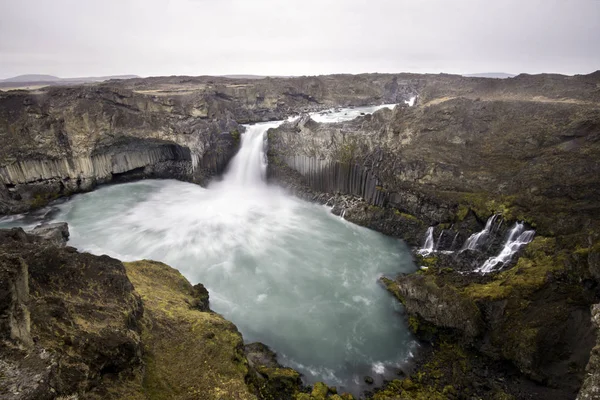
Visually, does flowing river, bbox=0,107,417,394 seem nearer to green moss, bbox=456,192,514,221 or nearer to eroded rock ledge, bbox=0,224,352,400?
eroded rock ledge, bbox=0,224,352,400

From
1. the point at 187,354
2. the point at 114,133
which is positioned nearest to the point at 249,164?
the point at 114,133

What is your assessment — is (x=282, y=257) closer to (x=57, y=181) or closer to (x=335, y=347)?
(x=335, y=347)

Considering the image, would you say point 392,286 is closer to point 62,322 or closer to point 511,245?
point 511,245

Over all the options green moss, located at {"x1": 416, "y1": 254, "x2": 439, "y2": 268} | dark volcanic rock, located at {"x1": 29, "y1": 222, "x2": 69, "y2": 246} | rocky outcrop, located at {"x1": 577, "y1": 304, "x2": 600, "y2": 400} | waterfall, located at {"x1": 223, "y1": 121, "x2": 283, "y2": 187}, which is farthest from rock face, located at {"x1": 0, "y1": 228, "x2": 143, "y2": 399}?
waterfall, located at {"x1": 223, "y1": 121, "x2": 283, "y2": 187}

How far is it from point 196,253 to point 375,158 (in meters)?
17.1

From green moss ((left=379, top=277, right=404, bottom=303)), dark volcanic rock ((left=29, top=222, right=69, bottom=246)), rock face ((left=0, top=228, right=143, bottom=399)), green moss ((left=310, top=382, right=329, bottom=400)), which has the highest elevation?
rock face ((left=0, top=228, right=143, bottom=399))

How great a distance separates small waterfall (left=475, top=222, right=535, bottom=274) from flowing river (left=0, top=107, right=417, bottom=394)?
445 cm

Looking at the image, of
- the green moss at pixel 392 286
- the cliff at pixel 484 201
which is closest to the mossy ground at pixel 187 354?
the cliff at pixel 484 201

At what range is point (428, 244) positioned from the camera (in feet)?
78.2

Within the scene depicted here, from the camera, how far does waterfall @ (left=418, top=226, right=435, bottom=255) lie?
23406 mm

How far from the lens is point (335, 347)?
15969 mm

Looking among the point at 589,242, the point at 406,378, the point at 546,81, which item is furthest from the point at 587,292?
the point at 546,81

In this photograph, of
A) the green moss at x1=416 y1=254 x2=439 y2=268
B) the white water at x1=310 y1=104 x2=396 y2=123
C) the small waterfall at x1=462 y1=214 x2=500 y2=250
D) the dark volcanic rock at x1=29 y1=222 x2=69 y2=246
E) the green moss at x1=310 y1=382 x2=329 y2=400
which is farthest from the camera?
the white water at x1=310 y1=104 x2=396 y2=123

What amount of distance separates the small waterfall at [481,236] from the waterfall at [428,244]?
2320 mm
